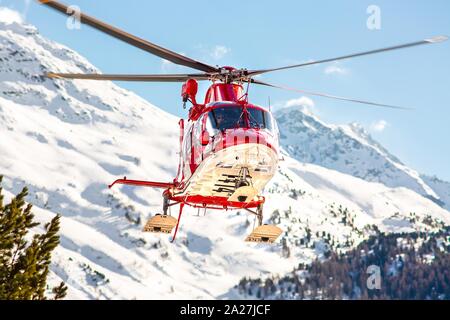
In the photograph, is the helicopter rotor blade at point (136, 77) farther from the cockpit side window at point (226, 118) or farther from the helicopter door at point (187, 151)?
the cockpit side window at point (226, 118)

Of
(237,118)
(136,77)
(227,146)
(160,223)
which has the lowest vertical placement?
(160,223)

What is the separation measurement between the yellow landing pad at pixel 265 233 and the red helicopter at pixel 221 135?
40 millimetres

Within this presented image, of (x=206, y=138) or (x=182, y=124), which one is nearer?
(x=206, y=138)

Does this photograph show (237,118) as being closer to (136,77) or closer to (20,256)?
(136,77)

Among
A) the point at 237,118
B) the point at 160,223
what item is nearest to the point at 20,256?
the point at 160,223

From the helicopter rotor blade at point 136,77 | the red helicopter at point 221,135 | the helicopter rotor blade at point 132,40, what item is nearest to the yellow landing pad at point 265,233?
the red helicopter at point 221,135

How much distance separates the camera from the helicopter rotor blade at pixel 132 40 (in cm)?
1727

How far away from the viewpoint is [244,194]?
22.9 meters

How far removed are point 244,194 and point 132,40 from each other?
627cm

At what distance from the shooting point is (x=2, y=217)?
3338 centimetres
